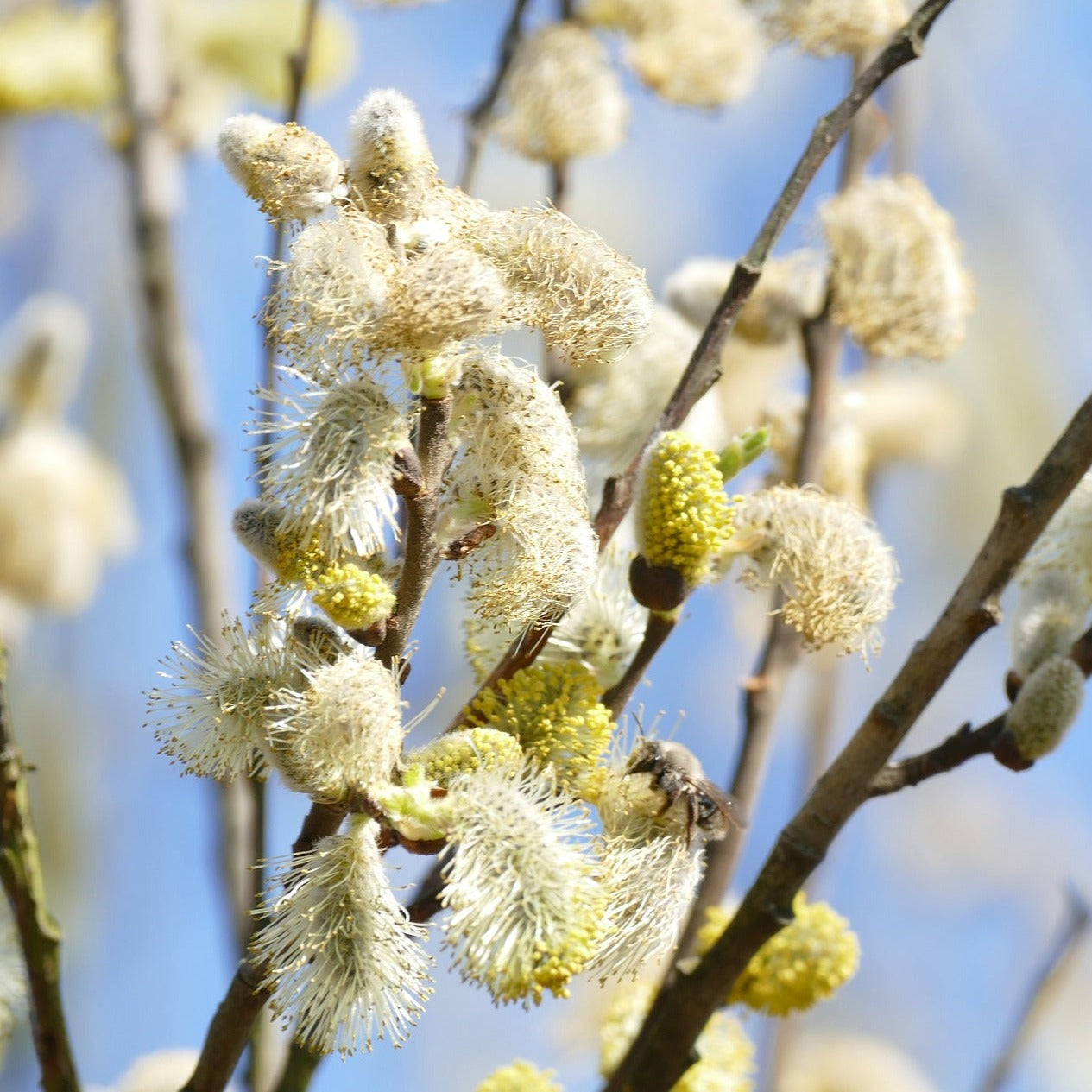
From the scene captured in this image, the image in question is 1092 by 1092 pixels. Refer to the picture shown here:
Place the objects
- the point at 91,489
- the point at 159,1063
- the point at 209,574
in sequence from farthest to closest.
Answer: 1. the point at 91,489
2. the point at 209,574
3. the point at 159,1063

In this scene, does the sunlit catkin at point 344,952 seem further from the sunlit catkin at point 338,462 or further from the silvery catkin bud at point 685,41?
the silvery catkin bud at point 685,41

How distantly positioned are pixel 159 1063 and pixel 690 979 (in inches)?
16.9

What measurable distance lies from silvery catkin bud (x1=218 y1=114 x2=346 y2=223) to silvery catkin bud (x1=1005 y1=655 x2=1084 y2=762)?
19.5 inches

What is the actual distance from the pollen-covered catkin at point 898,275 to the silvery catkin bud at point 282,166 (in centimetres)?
69

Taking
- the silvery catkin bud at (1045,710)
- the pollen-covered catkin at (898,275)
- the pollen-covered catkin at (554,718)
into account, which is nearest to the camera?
the pollen-covered catkin at (554,718)

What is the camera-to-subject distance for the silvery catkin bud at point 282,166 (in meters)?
0.72

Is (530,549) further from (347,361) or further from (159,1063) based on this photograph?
(159,1063)

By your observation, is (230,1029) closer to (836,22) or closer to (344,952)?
(344,952)

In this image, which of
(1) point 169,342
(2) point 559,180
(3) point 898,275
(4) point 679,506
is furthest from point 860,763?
(1) point 169,342

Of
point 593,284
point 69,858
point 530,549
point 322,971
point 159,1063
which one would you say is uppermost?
point 593,284

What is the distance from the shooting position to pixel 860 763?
0.83 meters

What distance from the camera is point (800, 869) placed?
33.0 inches

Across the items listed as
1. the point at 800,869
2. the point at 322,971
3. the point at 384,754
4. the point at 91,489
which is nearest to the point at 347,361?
the point at 384,754

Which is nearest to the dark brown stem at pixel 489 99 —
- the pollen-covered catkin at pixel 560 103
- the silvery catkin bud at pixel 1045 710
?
the pollen-covered catkin at pixel 560 103
